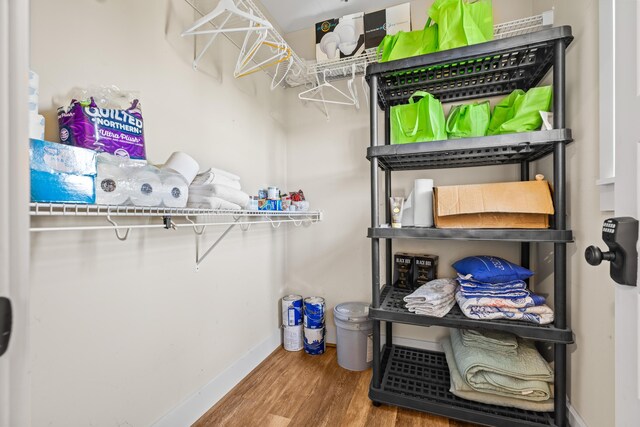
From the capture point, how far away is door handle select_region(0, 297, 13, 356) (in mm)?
306

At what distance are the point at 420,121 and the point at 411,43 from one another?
0.39 meters

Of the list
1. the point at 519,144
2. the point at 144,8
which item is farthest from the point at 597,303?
the point at 144,8

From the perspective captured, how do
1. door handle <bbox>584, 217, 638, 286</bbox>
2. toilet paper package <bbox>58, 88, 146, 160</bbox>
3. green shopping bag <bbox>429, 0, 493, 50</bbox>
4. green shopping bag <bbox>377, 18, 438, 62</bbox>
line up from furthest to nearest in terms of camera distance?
green shopping bag <bbox>377, 18, 438, 62</bbox>
green shopping bag <bbox>429, 0, 493, 50</bbox>
toilet paper package <bbox>58, 88, 146, 160</bbox>
door handle <bbox>584, 217, 638, 286</bbox>

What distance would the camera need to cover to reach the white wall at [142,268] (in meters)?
0.80

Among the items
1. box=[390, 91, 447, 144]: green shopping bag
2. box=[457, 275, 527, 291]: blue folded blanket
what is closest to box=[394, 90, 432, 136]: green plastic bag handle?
box=[390, 91, 447, 144]: green shopping bag

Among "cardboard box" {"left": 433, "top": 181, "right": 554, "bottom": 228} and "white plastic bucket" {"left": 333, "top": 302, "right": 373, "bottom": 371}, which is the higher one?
"cardboard box" {"left": 433, "top": 181, "right": 554, "bottom": 228}

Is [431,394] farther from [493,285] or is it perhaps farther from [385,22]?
[385,22]

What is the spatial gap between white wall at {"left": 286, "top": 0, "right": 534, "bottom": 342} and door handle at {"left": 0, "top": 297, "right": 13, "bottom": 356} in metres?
1.74

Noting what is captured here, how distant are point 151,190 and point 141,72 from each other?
21.2 inches

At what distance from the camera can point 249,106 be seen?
5.63ft

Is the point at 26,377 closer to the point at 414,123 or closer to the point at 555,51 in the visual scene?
the point at 414,123

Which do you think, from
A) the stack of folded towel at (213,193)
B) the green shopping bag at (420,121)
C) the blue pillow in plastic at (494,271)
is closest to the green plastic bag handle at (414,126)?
the green shopping bag at (420,121)

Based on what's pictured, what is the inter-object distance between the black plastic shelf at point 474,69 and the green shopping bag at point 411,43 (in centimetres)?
9

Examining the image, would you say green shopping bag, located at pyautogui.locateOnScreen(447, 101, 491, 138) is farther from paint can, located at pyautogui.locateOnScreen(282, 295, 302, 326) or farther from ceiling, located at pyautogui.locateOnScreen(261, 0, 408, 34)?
paint can, located at pyautogui.locateOnScreen(282, 295, 302, 326)
